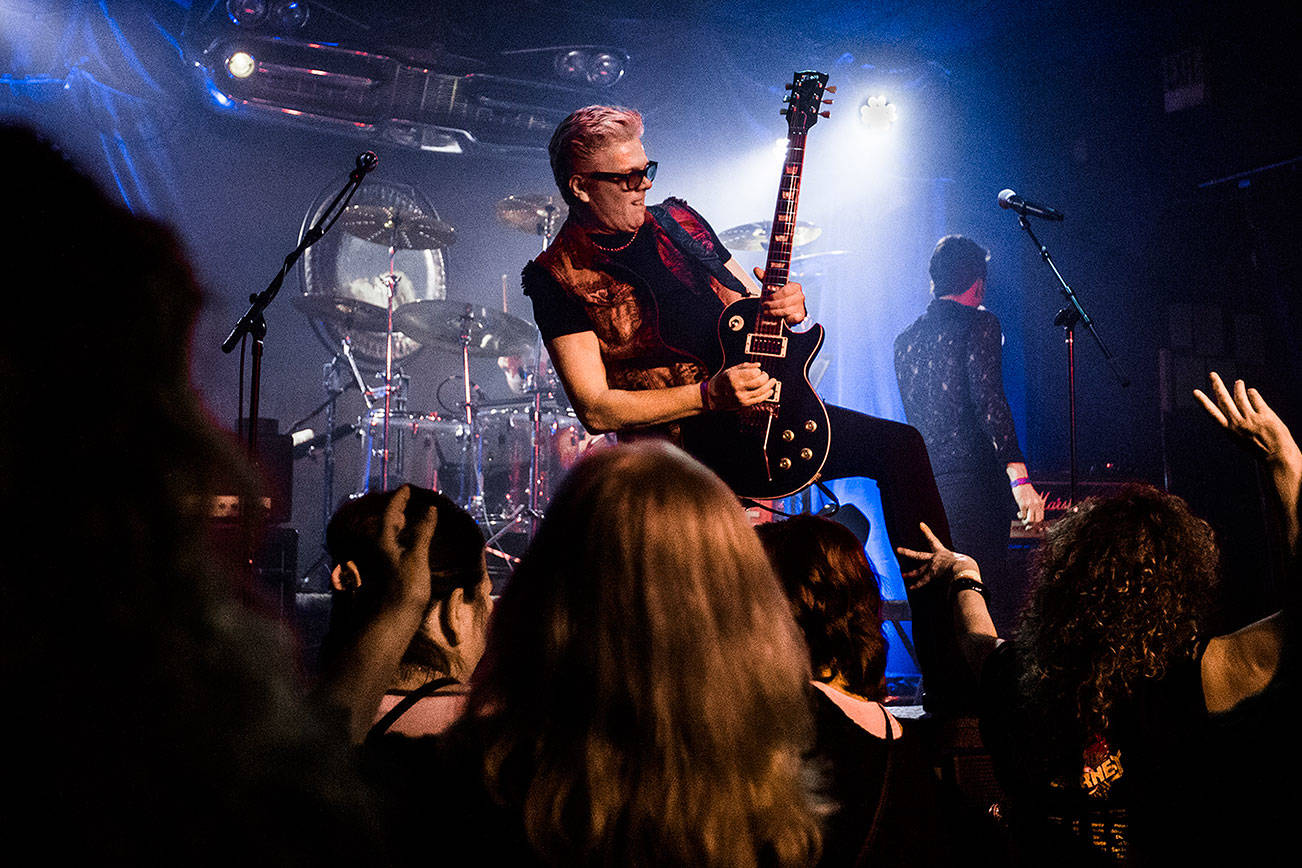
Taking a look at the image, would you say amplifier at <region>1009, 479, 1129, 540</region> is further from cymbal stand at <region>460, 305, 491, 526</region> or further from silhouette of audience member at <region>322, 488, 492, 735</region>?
silhouette of audience member at <region>322, 488, 492, 735</region>

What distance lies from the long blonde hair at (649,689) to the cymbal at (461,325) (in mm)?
6767

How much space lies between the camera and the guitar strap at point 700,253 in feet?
10.6

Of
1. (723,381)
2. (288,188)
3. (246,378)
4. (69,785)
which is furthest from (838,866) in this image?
(288,188)

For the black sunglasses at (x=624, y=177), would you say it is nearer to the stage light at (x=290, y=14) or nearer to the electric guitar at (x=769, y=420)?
the electric guitar at (x=769, y=420)

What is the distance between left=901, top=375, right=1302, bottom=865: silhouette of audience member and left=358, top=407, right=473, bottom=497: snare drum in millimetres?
6479

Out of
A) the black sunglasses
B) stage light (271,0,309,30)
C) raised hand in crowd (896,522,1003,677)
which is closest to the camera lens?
raised hand in crowd (896,522,1003,677)

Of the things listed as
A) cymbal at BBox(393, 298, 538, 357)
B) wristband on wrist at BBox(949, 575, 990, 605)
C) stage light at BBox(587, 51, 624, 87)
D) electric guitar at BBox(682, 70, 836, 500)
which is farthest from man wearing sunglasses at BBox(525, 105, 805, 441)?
stage light at BBox(587, 51, 624, 87)

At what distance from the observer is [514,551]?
7.85m

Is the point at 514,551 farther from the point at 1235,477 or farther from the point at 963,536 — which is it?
the point at 1235,477

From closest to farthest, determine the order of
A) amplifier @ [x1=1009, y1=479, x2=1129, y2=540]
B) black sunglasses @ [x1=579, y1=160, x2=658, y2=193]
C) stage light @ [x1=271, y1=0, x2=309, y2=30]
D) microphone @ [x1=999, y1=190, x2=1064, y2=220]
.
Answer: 1. black sunglasses @ [x1=579, y1=160, x2=658, y2=193]
2. microphone @ [x1=999, y1=190, x2=1064, y2=220]
3. amplifier @ [x1=1009, y1=479, x2=1129, y2=540]
4. stage light @ [x1=271, y1=0, x2=309, y2=30]

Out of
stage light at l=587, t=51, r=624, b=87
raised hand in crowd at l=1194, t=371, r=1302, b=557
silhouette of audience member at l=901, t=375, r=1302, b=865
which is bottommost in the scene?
silhouette of audience member at l=901, t=375, r=1302, b=865

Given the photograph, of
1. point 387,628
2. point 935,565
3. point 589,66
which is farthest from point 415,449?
point 387,628

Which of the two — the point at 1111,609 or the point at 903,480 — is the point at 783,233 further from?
the point at 1111,609

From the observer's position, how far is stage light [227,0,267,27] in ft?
26.5
